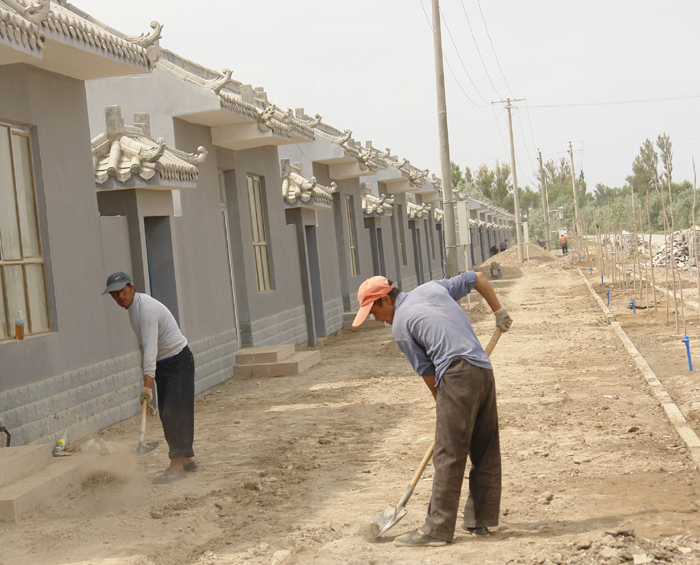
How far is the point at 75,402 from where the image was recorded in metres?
8.55

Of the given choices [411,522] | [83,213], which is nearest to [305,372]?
[83,213]

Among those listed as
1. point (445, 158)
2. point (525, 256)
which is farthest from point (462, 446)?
point (525, 256)

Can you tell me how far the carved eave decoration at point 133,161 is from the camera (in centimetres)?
976

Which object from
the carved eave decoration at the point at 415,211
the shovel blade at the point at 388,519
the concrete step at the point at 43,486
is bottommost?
the shovel blade at the point at 388,519

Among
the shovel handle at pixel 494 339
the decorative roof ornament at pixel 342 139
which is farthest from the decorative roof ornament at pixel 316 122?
the shovel handle at pixel 494 339

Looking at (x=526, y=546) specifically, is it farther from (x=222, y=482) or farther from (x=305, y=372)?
(x=305, y=372)

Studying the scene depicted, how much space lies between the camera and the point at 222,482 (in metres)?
6.76

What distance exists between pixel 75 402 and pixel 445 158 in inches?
449

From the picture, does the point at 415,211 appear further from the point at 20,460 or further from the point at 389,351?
the point at 20,460

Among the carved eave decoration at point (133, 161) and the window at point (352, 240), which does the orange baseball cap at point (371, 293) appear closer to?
the carved eave decoration at point (133, 161)

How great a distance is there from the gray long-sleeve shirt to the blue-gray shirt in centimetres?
270

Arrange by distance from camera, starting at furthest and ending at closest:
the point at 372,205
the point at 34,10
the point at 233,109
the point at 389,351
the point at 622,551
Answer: the point at 372,205 < the point at 389,351 < the point at 233,109 < the point at 34,10 < the point at 622,551

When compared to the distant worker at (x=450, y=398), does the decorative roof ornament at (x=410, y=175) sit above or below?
above

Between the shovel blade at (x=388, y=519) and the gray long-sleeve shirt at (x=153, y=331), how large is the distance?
102 inches
